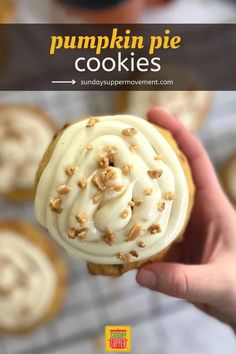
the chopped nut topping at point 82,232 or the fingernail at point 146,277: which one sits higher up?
the chopped nut topping at point 82,232

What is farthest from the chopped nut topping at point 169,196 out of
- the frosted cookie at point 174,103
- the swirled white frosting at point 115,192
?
the frosted cookie at point 174,103

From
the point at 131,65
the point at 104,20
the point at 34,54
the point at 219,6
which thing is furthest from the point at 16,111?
the point at 219,6

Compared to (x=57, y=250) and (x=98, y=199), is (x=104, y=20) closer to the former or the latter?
(x=57, y=250)

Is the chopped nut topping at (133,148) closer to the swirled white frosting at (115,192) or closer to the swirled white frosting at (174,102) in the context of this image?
the swirled white frosting at (115,192)

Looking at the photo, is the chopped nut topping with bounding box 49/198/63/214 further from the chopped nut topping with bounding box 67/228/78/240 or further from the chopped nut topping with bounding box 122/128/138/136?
the chopped nut topping with bounding box 122/128/138/136

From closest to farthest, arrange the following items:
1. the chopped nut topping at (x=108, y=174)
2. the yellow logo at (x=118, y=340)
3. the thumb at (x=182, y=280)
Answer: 1. the chopped nut topping at (x=108, y=174)
2. the thumb at (x=182, y=280)
3. the yellow logo at (x=118, y=340)

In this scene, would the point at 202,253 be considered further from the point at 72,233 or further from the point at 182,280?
the point at 72,233
